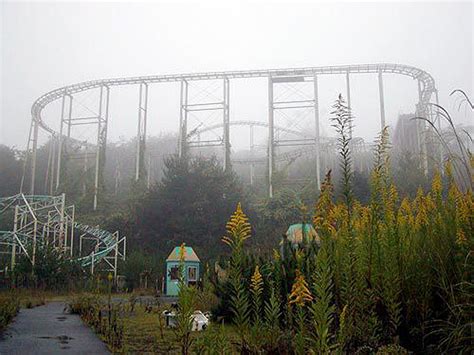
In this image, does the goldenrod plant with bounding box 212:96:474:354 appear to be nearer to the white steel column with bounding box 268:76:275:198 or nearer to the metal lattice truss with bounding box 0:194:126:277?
the metal lattice truss with bounding box 0:194:126:277

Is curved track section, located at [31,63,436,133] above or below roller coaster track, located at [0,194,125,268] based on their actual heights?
above

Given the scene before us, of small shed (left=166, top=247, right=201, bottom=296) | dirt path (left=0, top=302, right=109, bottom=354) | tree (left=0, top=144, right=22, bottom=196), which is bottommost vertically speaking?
dirt path (left=0, top=302, right=109, bottom=354)

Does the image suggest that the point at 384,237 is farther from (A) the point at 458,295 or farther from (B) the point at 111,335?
(B) the point at 111,335

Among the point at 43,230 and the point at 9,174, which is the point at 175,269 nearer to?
the point at 43,230

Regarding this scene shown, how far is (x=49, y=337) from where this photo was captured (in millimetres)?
6020

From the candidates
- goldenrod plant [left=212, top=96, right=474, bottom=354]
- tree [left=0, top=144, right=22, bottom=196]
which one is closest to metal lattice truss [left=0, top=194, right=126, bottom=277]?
tree [left=0, top=144, right=22, bottom=196]

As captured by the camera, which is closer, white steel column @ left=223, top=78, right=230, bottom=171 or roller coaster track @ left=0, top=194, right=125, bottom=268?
roller coaster track @ left=0, top=194, right=125, bottom=268

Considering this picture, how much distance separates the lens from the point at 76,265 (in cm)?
1639

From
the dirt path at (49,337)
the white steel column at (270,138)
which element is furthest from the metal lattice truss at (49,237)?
the white steel column at (270,138)

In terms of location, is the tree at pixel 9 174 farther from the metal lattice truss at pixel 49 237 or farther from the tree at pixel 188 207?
the tree at pixel 188 207

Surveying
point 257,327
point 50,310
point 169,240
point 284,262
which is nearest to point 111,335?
point 284,262

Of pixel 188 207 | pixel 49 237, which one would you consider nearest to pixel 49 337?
pixel 49 237

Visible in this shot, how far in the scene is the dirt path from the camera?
511 cm

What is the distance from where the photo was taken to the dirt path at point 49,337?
16.8 ft
